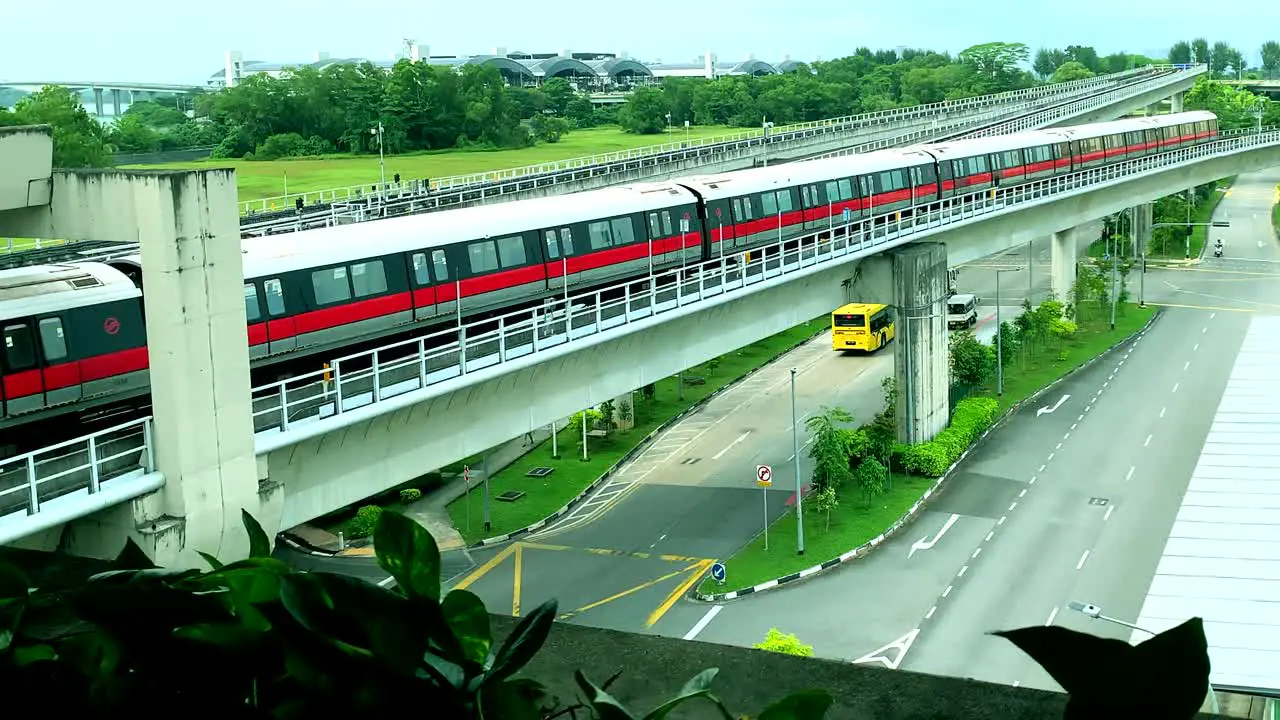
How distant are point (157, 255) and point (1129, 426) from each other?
40721 millimetres

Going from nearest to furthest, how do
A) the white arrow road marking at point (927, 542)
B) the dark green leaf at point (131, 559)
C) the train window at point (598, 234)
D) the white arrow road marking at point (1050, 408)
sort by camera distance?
1. the dark green leaf at point (131, 559)
2. the train window at point (598, 234)
3. the white arrow road marking at point (927, 542)
4. the white arrow road marking at point (1050, 408)

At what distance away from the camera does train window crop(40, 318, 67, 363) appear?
75.9 ft

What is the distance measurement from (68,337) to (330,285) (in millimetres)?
7103

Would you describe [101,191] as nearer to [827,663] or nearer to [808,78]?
[827,663]

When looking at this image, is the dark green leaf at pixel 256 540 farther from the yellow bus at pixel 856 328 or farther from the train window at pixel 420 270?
the yellow bus at pixel 856 328

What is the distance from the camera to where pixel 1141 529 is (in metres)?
40.5

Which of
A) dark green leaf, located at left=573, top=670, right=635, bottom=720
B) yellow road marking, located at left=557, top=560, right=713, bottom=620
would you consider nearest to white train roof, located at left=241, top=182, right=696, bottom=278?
yellow road marking, located at left=557, top=560, right=713, bottom=620

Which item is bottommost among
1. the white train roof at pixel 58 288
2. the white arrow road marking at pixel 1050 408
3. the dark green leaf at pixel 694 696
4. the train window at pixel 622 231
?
the white arrow road marking at pixel 1050 408

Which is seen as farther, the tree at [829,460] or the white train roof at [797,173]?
the white train roof at [797,173]

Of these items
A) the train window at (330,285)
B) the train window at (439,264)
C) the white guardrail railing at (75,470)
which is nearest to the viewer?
the white guardrail railing at (75,470)

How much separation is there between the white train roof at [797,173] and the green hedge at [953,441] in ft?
31.2

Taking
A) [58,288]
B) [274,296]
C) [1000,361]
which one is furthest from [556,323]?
A: [1000,361]

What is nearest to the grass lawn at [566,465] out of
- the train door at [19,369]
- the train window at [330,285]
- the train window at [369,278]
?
the train window at [369,278]

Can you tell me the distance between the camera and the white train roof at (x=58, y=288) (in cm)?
2308
